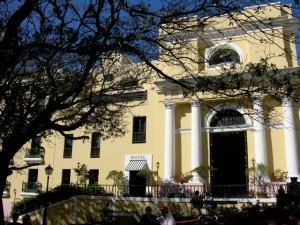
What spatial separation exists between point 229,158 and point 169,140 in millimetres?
4813

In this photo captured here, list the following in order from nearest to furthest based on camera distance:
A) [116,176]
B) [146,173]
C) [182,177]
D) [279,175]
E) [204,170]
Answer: [279,175]
[204,170]
[182,177]
[146,173]
[116,176]

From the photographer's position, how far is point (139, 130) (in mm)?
29312

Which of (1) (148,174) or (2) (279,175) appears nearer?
(2) (279,175)

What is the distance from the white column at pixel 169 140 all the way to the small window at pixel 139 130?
2137mm

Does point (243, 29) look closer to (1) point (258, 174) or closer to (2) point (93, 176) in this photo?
(1) point (258, 174)

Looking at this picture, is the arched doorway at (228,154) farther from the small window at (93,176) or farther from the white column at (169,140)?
the small window at (93,176)

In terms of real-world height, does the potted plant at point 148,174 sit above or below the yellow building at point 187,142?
below

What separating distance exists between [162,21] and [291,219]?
A: 6.69 metres

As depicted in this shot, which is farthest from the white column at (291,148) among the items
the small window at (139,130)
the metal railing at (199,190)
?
the small window at (139,130)

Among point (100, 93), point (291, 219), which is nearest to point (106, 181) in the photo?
point (100, 93)

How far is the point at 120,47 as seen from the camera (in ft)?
27.5

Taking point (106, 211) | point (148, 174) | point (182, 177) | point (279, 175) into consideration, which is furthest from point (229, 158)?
point (106, 211)

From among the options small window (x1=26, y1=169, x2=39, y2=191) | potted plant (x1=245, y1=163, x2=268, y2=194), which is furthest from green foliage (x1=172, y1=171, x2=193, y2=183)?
small window (x1=26, y1=169, x2=39, y2=191)

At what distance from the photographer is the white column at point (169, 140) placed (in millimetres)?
26703
